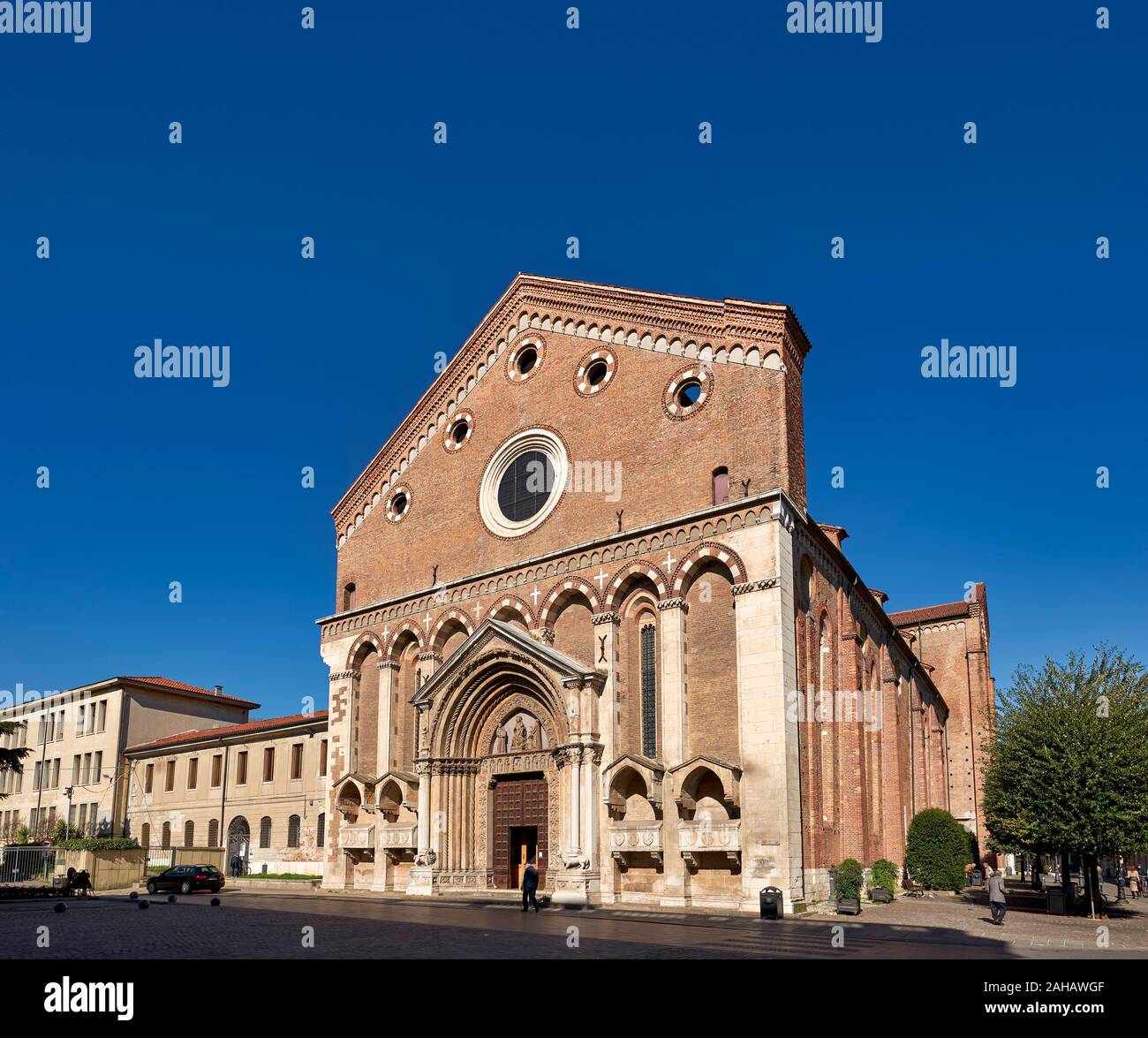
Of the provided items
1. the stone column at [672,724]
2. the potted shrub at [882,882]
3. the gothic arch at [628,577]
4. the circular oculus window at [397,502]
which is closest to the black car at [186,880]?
the circular oculus window at [397,502]

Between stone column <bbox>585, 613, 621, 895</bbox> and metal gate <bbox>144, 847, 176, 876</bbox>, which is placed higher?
stone column <bbox>585, 613, 621, 895</bbox>

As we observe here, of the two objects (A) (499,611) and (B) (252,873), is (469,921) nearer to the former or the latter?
(A) (499,611)

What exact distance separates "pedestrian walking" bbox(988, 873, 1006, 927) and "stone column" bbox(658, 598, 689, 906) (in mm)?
6802

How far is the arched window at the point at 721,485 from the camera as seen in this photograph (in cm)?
2638

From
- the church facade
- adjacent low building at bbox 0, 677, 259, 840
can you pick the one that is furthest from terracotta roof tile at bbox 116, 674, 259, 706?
the church facade

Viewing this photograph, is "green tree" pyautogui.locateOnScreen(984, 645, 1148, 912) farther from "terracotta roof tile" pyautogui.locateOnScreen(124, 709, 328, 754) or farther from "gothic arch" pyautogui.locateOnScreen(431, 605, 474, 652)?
"terracotta roof tile" pyautogui.locateOnScreen(124, 709, 328, 754)

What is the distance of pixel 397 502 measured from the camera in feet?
116

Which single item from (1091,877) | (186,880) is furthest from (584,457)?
(186,880)

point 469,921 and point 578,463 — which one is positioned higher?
point 578,463

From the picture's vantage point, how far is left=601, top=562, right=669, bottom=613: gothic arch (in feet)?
87.1
